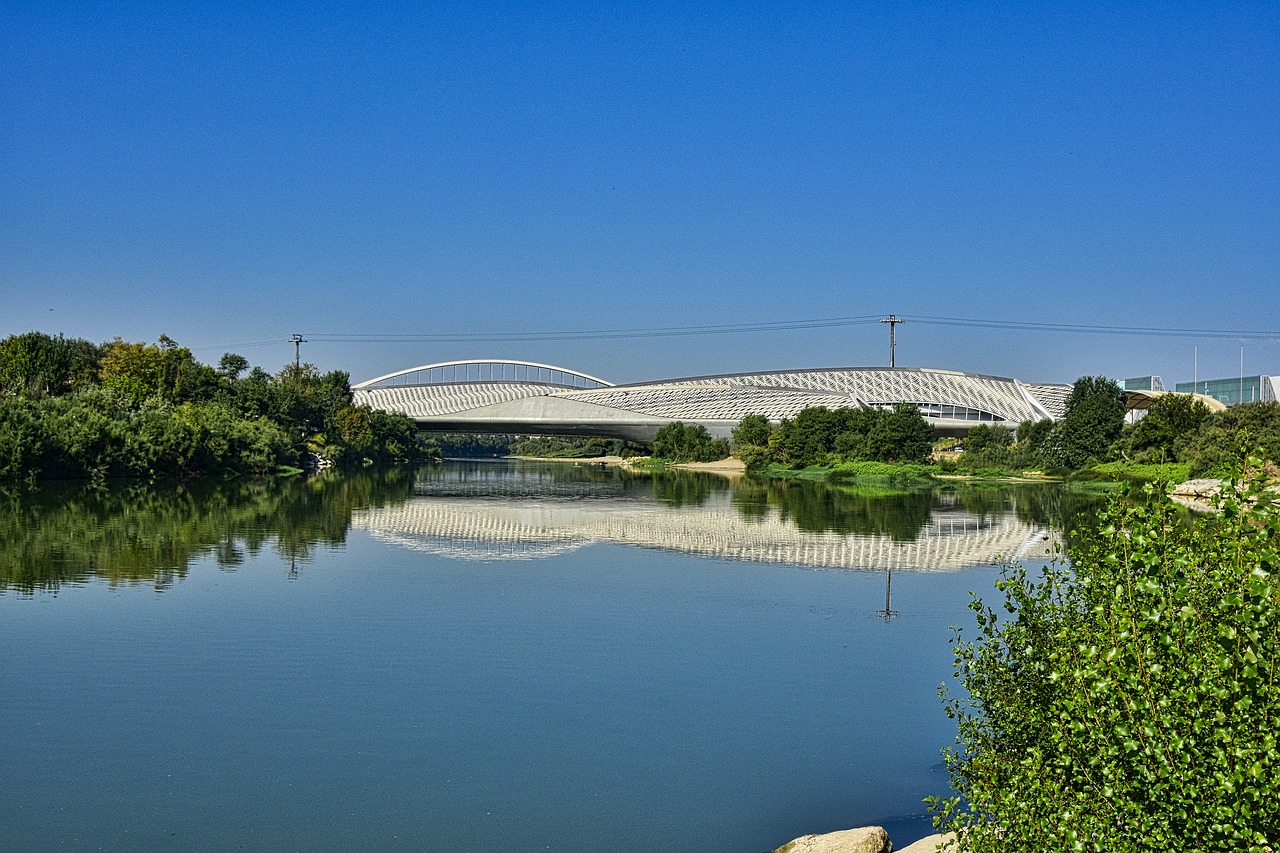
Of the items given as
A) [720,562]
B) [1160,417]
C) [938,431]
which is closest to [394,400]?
[938,431]

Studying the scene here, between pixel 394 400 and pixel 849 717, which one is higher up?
pixel 394 400

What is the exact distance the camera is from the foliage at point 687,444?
74.4m

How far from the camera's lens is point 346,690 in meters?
10.6

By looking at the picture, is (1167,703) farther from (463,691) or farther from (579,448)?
(579,448)

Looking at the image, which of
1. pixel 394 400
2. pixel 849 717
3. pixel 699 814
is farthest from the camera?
pixel 394 400

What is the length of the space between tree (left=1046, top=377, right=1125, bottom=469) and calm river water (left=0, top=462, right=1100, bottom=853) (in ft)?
104

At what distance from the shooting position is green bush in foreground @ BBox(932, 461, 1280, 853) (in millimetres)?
3855

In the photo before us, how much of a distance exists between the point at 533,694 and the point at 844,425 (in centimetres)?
5427

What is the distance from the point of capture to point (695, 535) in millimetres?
26406

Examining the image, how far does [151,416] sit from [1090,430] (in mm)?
38750

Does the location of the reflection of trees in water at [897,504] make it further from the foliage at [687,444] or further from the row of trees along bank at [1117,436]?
the foliage at [687,444]

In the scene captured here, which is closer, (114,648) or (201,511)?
(114,648)

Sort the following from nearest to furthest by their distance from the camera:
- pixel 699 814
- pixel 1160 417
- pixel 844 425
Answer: pixel 699 814 < pixel 1160 417 < pixel 844 425

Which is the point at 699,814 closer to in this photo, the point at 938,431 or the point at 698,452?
the point at 698,452
